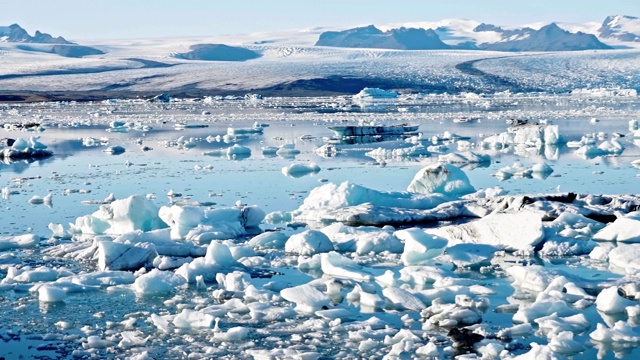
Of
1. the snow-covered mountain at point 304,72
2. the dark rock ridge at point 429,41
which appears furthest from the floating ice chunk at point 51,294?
the dark rock ridge at point 429,41

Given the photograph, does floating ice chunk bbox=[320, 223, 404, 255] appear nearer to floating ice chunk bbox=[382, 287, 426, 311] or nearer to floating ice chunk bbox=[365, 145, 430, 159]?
floating ice chunk bbox=[382, 287, 426, 311]

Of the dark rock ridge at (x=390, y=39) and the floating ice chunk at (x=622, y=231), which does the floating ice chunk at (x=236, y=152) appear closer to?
the floating ice chunk at (x=622, y=231)

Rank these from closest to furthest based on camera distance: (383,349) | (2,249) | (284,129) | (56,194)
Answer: (383,349), (2,249), (56,194), (284,129)

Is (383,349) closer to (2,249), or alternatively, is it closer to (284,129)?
(2,249)

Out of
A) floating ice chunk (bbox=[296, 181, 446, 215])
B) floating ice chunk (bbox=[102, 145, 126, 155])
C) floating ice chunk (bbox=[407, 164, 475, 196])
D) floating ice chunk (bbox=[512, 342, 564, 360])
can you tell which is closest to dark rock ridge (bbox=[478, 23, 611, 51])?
floating ice chunk (bbox=[102, 145, 126, 155])

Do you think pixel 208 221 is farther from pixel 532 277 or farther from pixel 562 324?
pixel 562 324

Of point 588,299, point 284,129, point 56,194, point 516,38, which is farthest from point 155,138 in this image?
point 516,38

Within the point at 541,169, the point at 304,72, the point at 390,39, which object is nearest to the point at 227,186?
the point at 541,169
